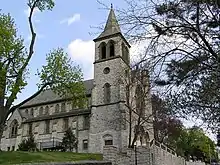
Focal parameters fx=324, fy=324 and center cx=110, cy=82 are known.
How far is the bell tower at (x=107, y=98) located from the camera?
38.6 meters

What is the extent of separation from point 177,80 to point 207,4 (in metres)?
2.43

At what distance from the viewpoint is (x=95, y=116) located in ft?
133

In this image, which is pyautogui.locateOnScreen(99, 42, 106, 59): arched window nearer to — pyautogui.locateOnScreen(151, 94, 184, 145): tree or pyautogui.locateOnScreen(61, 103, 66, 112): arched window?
pyautogui.locateOnScreen(61, 103, 66, 112): arched window

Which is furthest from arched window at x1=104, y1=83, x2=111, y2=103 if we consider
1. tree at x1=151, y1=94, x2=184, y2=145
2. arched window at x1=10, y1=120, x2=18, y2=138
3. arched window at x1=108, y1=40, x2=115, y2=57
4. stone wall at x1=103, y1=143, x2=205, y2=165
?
arched window at x1=10, y1=120, x2=18, y2=138

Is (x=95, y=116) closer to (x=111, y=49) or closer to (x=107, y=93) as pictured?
(x=107, y=93)

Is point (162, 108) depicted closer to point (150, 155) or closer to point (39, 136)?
point (150, 155)

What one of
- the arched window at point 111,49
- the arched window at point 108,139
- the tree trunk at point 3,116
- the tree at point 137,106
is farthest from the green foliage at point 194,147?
the tree trunk at point 3,116

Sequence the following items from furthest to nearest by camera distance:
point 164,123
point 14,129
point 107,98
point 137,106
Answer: point 14,129 < point 107,98 < point 164,123 < point 137,106

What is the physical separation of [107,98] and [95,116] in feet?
8.93

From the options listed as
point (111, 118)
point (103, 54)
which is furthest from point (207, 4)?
point (103, 54)

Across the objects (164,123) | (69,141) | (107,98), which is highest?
(107,98)

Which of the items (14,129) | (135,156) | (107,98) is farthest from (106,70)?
(135,156)

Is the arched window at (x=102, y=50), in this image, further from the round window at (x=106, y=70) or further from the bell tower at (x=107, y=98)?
the round window at (x=106, y=70)

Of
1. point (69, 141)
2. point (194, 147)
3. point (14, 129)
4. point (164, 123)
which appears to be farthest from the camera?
point (194, 147)
